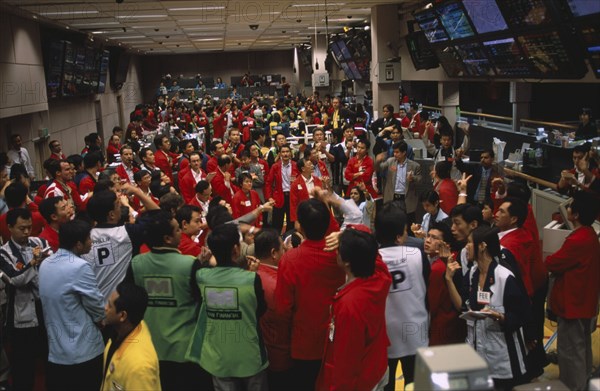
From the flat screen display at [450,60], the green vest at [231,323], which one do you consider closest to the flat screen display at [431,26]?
the flat screen display at [450,60]

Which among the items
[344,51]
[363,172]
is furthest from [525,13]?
[344,51]

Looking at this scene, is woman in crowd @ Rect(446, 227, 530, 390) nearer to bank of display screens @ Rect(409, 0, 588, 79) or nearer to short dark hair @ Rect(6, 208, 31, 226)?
short dark hair @ Rect(6, 208, 31, 226)

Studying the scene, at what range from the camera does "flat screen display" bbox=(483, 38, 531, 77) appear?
7.14 metres

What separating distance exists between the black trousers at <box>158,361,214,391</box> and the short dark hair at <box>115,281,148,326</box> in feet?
2.74

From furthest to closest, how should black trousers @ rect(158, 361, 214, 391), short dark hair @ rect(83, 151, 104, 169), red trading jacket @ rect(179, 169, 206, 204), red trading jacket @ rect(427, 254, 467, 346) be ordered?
red trading jacket @ rect(179, 169, 206, 204)
short dark hair @ rect(83, 151, 104, 169)
red trading jacket @ rect(427, 254, 467, 346)
black trousers @ rect(158, 361, 214, 391)

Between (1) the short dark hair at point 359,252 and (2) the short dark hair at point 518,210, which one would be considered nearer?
(1) the short dark hair at point 359,252

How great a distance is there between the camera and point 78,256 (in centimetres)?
362

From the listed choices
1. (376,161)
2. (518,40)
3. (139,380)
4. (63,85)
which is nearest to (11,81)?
(63,85)

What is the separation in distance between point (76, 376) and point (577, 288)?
3390 mm

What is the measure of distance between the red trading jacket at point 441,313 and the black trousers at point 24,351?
2.74m

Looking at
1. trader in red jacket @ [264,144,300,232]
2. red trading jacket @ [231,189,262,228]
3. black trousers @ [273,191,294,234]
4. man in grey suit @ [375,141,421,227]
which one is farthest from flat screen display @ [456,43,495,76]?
red trading jacket @ [231,189,262,228]

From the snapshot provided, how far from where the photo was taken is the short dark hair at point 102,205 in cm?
407

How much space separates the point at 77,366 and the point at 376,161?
5.21m

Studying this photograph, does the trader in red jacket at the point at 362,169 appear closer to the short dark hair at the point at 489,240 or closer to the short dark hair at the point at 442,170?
the short dark hair at the point at 442,170
